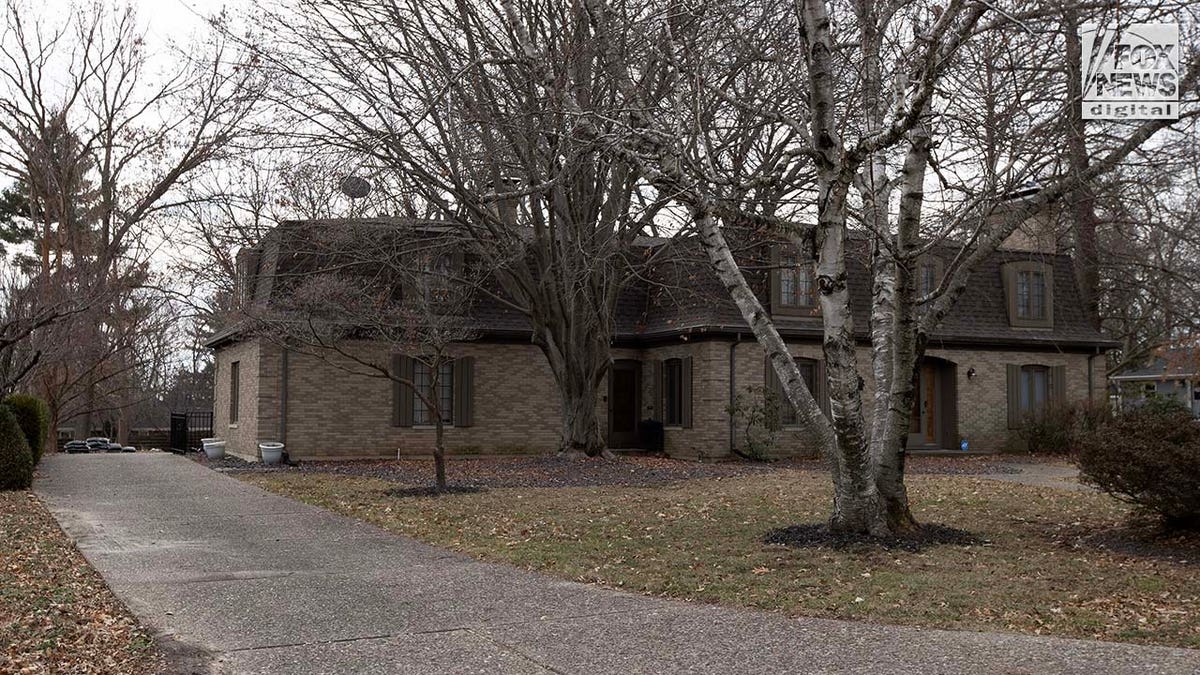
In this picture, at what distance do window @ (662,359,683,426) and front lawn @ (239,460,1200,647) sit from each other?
27.1 feet

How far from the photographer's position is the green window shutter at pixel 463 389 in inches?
929

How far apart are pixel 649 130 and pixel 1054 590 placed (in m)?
5.37

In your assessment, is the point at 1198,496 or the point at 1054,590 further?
the point at 1198,496

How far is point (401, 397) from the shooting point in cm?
2306

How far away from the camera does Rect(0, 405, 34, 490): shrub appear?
1595 cm

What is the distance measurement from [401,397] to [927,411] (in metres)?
12.8

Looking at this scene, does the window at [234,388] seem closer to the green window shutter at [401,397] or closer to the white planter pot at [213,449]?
the white planter pot at [213,449]

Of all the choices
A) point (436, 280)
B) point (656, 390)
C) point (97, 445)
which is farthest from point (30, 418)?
point (97, 445)

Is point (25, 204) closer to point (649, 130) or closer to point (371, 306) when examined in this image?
point (371, 306)

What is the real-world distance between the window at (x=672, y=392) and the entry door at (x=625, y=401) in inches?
41.7

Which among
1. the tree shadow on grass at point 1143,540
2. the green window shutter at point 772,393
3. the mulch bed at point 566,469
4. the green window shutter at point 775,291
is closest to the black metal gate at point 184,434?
the mulch bed at point 566,469

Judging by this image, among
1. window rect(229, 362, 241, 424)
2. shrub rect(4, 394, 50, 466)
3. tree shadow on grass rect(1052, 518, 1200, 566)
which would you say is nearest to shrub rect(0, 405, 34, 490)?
shrub rect(4, 394, 50, 466)

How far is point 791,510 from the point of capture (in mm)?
12875

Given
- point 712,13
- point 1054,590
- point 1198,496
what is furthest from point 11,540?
point 1198,496
